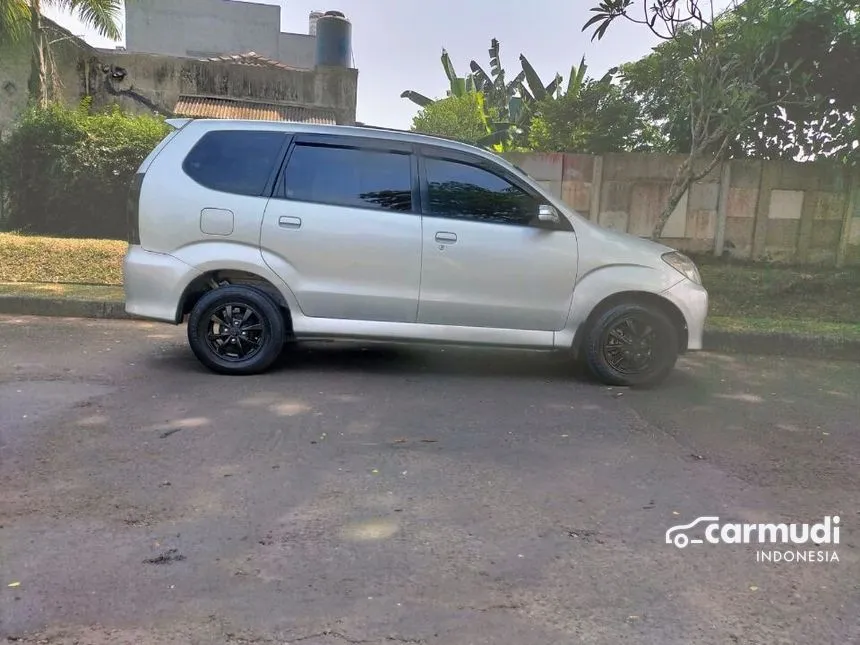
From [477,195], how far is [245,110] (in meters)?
11.8

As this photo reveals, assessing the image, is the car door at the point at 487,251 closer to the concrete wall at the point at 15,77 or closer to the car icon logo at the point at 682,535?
the car icon logo at the point at 682,535

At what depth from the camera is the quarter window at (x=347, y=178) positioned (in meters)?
5.45

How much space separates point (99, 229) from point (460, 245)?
852 cm

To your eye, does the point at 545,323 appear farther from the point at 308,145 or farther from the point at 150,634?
the point at 150,634

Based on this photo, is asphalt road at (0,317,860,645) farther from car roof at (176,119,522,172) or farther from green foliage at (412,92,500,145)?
green foliage at (412,92,500,145)

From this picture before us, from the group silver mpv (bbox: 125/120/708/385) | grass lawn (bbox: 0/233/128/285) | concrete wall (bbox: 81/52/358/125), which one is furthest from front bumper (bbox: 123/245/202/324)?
concrete wall (bbox: 81/52/358/125)

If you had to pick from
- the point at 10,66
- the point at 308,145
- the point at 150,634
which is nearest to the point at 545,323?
the point at 308,145

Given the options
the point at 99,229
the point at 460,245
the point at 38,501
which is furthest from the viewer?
the point at 99,229

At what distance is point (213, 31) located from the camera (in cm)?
2834

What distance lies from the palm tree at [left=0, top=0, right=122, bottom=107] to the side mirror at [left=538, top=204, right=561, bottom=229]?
10.9 m

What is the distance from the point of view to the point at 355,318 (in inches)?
216

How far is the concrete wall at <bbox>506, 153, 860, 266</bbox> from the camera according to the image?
37.8 feet

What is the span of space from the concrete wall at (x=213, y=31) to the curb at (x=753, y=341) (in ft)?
75.6

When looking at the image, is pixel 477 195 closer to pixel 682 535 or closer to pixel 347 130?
pixel 347 130
